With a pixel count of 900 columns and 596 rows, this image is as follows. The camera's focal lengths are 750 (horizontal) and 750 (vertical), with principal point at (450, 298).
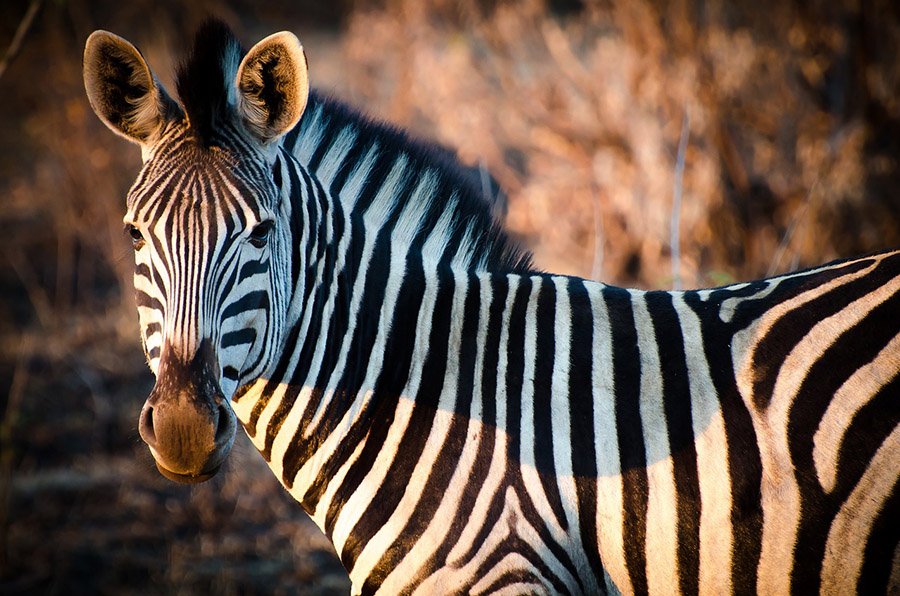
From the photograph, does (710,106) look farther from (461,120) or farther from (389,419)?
(389,419)

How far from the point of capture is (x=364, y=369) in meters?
2.69

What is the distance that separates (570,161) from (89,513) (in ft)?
20.7

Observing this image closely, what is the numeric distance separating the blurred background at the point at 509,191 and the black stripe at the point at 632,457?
1.65 meters

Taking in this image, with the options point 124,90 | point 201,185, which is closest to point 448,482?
point 201,185

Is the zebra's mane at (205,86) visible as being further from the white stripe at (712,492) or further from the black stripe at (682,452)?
the white stripe at (712,492)

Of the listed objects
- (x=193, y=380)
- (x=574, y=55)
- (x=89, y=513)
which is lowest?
(x=89, y=513)

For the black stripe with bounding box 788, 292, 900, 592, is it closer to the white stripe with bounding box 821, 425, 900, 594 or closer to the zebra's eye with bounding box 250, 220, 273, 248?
the white stripe with bounding box 821, 425, 900, 594

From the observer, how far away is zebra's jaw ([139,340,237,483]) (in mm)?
2205

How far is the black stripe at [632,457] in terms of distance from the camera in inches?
96.5

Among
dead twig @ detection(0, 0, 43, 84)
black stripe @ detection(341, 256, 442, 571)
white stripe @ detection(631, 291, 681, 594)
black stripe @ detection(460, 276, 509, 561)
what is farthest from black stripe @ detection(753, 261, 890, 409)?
dead twig @ detection(0, 0, 43, 84)

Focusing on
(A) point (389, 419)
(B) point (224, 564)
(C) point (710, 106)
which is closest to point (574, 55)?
(C) point (710, 106)

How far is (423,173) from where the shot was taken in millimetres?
2969

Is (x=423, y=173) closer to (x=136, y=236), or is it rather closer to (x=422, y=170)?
(x=422, y=170)

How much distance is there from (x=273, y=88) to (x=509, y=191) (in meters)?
7.29
